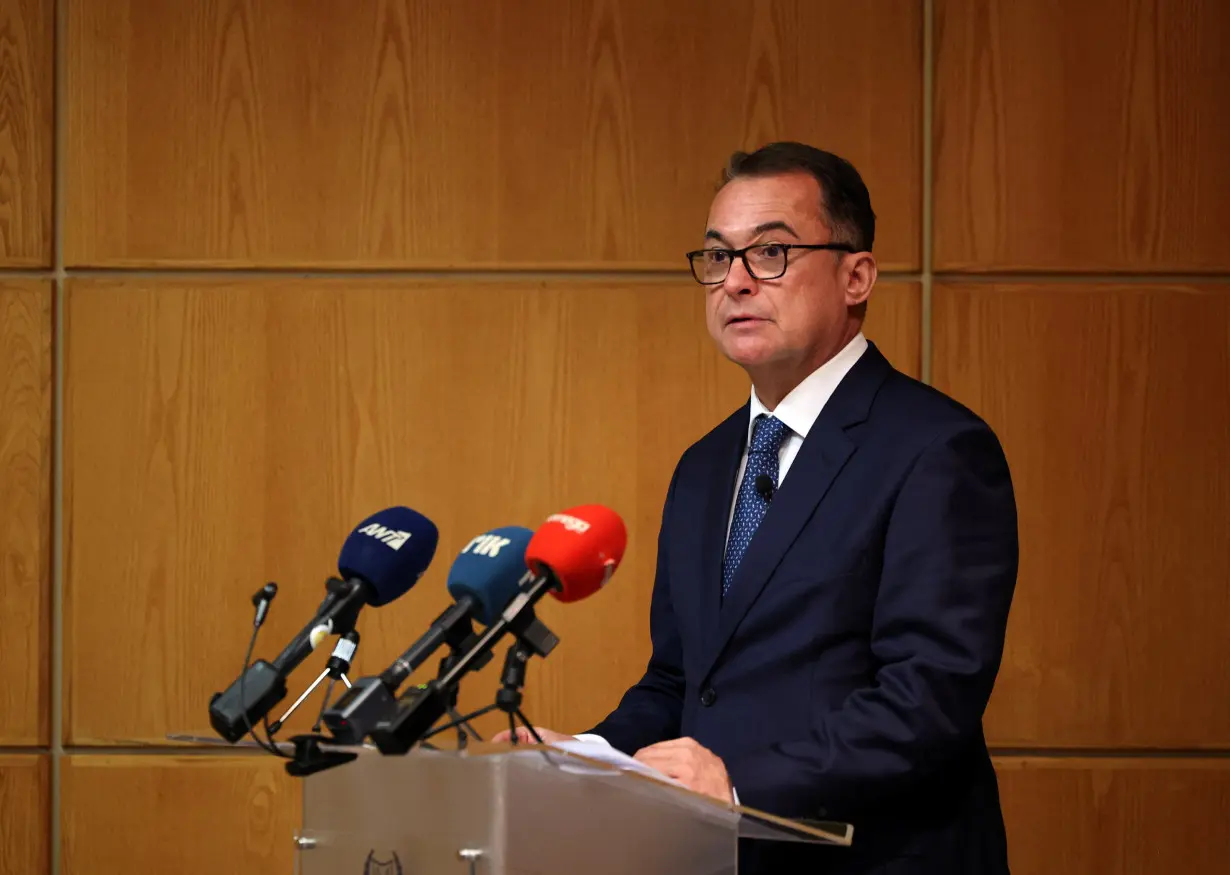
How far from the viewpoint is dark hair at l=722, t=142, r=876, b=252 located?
80.9 inches

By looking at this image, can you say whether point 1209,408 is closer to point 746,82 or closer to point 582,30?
point 746,82

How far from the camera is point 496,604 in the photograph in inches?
54.8

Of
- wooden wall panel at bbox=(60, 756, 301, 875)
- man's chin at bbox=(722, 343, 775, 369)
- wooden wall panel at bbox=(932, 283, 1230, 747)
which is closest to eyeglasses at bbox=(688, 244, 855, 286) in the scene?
man's chin at bbox=(722, 343, 775, 369)

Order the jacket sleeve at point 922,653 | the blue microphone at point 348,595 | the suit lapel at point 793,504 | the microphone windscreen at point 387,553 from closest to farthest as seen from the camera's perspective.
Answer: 1. the blue microphone at point 348,595
2. the microphone windscreen at point 387,553
3. the jacket sleeve at point 922,653
4. the suit lapel at point 793,504

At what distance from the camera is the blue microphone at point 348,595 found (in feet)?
4.41

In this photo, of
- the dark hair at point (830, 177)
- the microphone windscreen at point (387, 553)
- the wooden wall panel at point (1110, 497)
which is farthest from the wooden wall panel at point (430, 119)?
the microphone windscreen at point (387, 553)

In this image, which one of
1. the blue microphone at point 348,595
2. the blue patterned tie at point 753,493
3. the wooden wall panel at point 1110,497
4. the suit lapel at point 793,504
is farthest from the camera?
the wooden wall panel at point 1110,497

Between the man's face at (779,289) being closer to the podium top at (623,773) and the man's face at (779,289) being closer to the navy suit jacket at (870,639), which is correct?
the navy suit jacket at (870,639)

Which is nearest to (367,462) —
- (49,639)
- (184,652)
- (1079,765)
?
(184,652)

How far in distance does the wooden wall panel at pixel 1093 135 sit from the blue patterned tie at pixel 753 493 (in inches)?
45.7

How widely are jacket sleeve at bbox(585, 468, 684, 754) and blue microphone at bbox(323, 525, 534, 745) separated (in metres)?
0.64

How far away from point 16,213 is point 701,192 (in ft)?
4.95

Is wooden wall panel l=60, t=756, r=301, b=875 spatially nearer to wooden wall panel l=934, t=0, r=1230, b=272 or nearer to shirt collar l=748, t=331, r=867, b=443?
shirt collar l=748, t=331, r=867, b=443

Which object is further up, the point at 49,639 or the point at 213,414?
the point at 213,414
